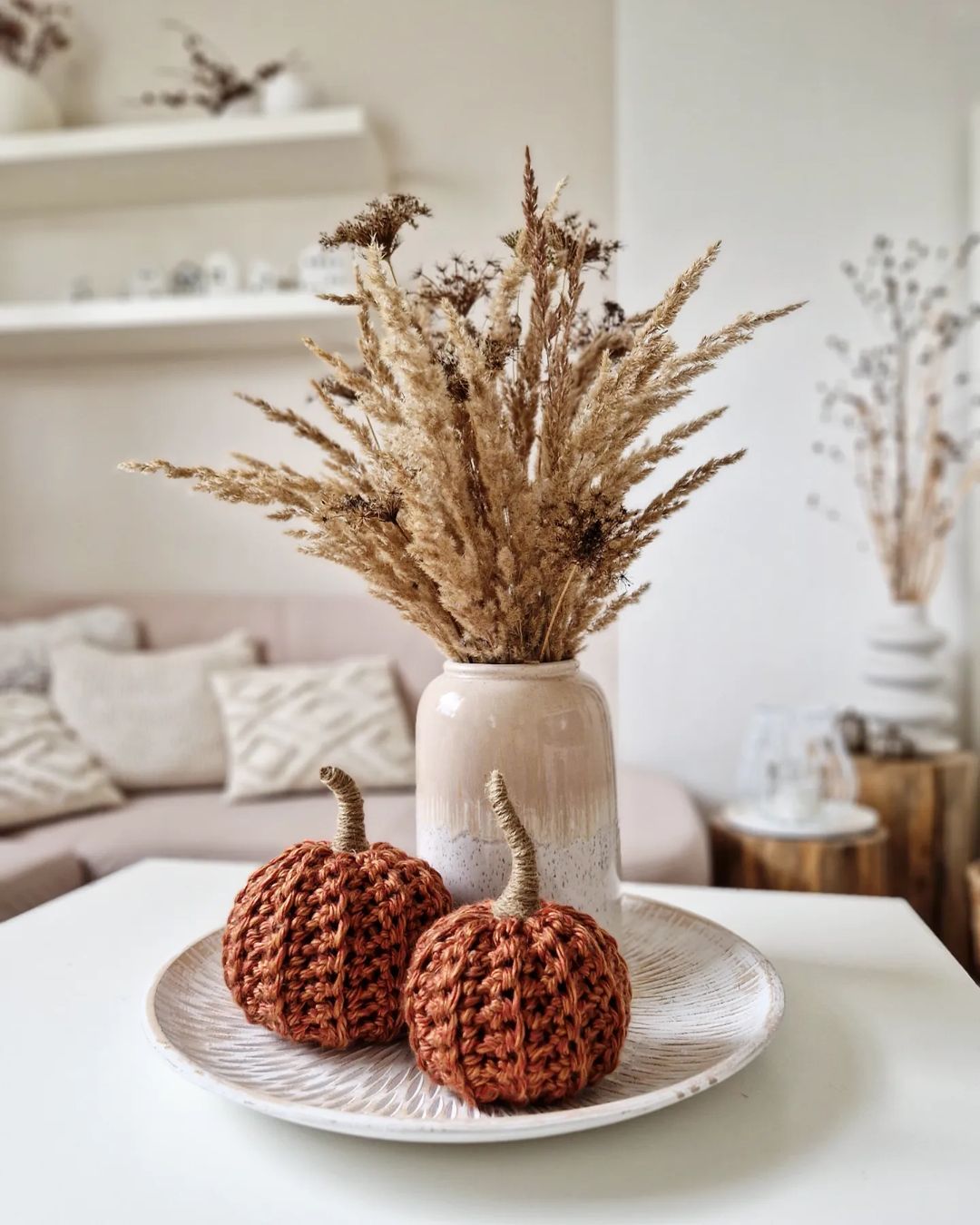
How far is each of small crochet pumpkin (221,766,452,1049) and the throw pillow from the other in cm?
197

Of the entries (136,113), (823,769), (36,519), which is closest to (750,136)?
(823,769)

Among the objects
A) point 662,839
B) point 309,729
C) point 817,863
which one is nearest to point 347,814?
point 662,839

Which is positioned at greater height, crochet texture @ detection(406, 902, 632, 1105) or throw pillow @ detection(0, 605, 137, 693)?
throw pillow @ detection(0, 605, 137, 693)

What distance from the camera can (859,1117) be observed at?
1.94ft

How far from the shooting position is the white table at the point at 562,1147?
0.52m

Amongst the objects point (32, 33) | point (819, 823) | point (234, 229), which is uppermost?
point (32, 33)

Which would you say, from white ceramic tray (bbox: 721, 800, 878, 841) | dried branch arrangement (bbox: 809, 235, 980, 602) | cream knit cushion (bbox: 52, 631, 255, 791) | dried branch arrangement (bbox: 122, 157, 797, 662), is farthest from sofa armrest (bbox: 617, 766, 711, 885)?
cream knit cushion (bbox: 52, 631, 255, 791)

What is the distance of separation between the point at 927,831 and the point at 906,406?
0.95m

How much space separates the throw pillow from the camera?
2426 millimetres

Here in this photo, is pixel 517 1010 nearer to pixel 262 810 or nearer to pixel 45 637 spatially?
pixel 262 810

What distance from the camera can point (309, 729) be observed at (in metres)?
2.32

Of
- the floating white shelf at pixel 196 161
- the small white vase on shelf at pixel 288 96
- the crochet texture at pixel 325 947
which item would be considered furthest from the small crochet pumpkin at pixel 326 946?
the small white vase on shelf at pixel 288 96

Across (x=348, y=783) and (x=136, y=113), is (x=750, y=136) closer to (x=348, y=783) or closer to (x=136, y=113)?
(x=136, y=113)

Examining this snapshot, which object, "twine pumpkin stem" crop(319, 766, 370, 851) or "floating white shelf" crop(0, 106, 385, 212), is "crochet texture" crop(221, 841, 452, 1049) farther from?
"floating white shelf" crop(0, 106, 385, 212)
